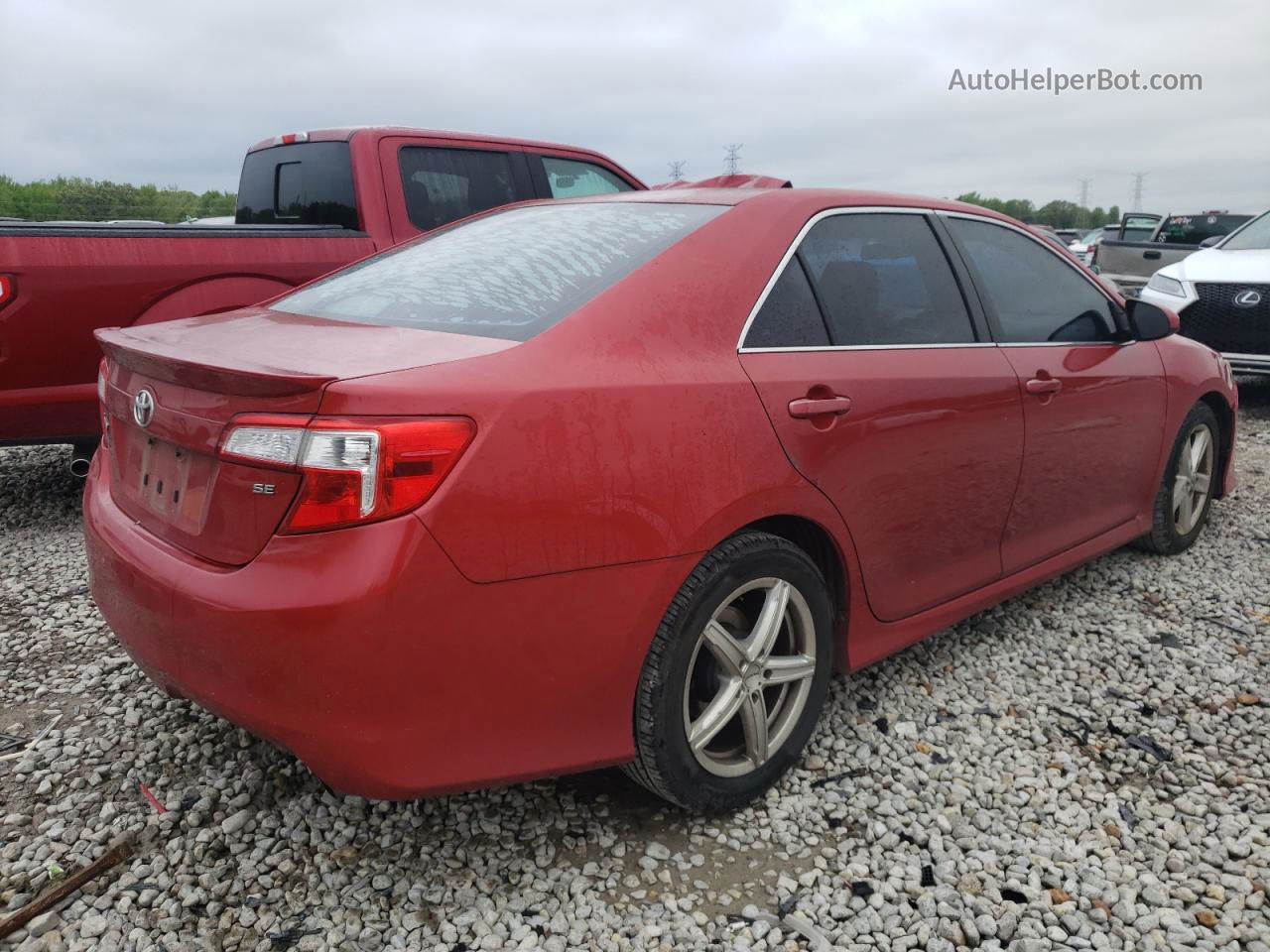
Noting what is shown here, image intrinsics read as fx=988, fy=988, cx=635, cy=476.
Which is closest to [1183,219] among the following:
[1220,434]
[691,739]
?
[1220,434]

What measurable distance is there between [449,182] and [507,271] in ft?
11.6

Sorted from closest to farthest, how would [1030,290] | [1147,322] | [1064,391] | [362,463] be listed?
[362,463]
[1064,391]
[1030,290]
[1147,322]

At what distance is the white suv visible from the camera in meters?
7.61

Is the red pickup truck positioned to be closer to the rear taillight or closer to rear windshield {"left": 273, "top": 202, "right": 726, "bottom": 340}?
rear windshield {"left": 273, "top": 202, "right": 726, "bottom": 340}

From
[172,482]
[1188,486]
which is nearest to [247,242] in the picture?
[172,482]

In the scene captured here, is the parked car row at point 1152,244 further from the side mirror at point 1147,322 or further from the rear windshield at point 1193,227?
the side mirror at point 1147,322

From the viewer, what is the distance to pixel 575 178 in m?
6.29

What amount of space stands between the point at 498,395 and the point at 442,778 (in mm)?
757

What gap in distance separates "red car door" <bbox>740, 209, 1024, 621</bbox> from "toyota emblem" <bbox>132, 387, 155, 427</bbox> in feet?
4.39

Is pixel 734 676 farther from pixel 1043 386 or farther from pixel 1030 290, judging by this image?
pixel 1030 290

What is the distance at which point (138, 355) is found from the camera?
2.24 metres

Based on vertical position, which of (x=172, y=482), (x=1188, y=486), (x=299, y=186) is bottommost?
(x=1188, y=486)

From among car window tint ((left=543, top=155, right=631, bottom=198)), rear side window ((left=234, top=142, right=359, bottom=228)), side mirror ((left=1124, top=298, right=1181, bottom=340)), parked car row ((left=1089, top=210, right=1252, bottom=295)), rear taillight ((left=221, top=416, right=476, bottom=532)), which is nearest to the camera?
rear taillight ((left=221, top=416, right=476, bottom=532))

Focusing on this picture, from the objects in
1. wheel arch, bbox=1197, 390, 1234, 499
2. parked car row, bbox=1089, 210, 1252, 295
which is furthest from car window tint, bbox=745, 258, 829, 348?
parked car row, bbox=1089, 210, 1252, 295
